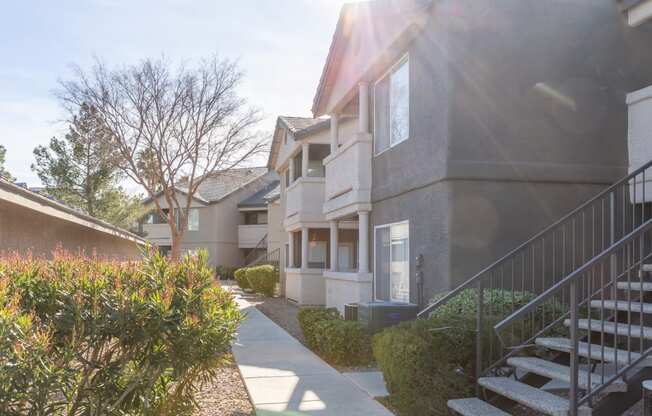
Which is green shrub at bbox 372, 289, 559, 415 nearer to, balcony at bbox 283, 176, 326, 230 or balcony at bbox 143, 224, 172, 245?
balcony at bbox 283, 176, 326, 230

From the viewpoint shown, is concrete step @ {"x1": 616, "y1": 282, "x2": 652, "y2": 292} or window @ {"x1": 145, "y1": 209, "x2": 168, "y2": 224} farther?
window @ {"x1": 145, "y1": 209, "x2": 168, "y2": 224}

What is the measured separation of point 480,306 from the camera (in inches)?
266

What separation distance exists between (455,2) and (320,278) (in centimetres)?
1211

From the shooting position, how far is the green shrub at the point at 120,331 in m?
4.94

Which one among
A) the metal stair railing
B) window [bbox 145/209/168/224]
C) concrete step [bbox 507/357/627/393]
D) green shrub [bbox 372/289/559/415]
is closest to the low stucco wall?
green shrub [bbox 372/289/559/415]

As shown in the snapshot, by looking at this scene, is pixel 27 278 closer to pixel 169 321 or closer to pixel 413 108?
pixel 169 321

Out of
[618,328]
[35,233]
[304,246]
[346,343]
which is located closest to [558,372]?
[618,328]

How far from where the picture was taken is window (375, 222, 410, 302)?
11.2 metres

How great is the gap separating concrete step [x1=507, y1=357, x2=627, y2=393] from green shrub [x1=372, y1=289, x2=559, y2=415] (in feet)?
1.62

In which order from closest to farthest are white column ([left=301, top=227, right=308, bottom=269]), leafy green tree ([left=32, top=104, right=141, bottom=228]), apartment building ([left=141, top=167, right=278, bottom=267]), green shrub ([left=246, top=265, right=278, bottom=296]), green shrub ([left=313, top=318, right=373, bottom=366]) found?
green shrub ([left=313, top=318, right=373, bottom=366])
white column ([left=301, top=227, right=308, bottom=269])
green shrub ([left=246, top=265, right=278, bottom=296])
leafy green tree ([left=32, top=104, right=141, bottom=228])
apartment building ([left=141, top=167, right=278, bottom=267])

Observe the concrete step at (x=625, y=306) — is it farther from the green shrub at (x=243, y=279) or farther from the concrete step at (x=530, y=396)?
the green shrub at (x=243, y=279)

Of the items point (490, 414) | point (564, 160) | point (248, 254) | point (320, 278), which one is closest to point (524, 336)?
point (490, 414)

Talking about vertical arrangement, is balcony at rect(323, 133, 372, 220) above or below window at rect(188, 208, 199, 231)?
below

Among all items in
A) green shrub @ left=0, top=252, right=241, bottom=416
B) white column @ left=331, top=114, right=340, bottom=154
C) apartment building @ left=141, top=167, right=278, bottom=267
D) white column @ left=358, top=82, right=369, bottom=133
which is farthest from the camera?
apartment building @ left=141, top=167, right=278, bottom=267
